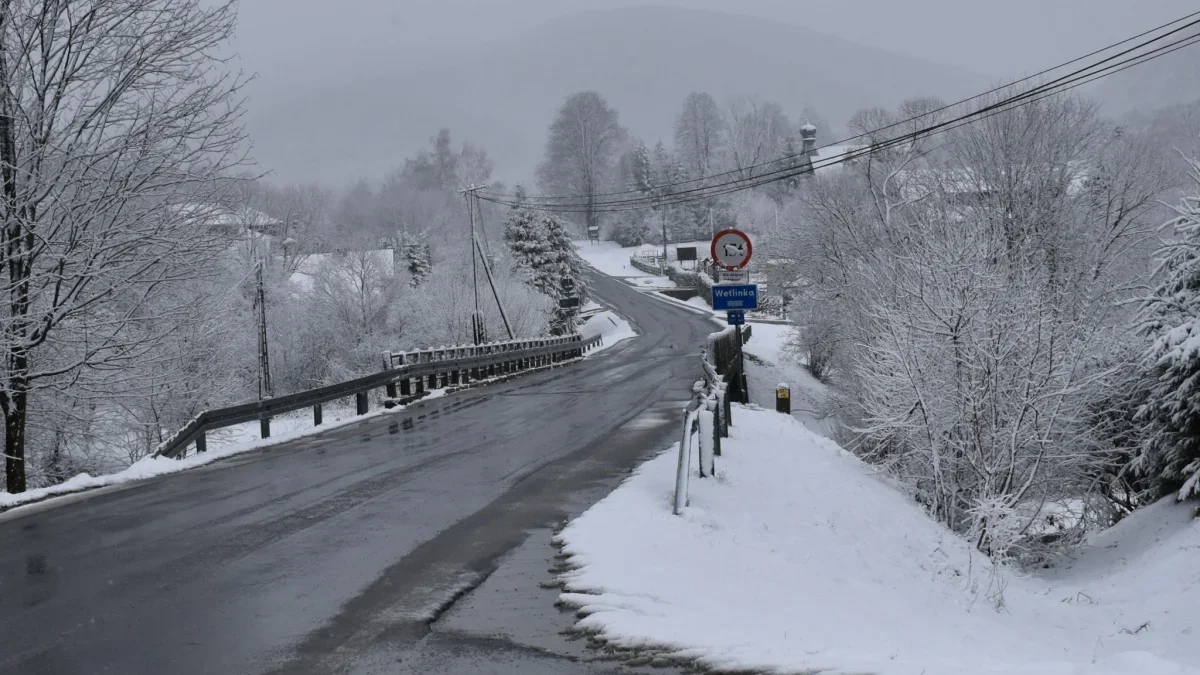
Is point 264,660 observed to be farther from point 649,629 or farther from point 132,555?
point 132,555

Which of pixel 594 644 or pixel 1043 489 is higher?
pixel 594 644

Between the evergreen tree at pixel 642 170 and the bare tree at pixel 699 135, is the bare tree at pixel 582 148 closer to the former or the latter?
the evergreen tree at pixel 642 170

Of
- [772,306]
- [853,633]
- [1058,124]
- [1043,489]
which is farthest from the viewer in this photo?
[772,306]

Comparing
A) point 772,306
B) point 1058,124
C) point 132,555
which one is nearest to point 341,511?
point 132,555

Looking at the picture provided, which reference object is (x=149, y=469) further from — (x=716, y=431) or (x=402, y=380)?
(x=402, y=380)

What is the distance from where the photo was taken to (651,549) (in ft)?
28.0

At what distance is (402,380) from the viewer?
24906 mm

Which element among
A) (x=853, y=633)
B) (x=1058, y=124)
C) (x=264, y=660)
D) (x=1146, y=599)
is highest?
(x=1058, y=124)

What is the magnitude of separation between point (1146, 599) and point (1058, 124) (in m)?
27.3

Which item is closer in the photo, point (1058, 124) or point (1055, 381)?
A: point (1055, 381)

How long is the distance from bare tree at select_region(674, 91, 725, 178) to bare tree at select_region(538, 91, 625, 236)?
11.9 m

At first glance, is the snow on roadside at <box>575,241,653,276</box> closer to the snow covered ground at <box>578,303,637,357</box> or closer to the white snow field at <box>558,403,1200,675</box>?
the snow covered ground at <box>578,303,637,357</box>

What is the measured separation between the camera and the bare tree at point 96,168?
41.9 ft

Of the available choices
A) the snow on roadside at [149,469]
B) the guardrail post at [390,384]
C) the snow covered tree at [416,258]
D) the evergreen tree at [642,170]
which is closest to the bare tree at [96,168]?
the snow on roadside at [149,469]
